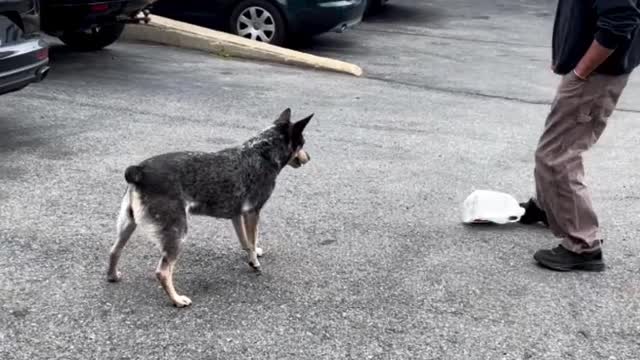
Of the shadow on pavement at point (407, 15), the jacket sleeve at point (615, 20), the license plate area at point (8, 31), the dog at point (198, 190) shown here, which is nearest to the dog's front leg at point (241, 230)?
the dog at point (198, 190)

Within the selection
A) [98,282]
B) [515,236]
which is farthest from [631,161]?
[98,282]

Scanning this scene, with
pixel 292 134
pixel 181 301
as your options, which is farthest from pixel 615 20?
pixel 181 301

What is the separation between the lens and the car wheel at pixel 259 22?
10562 mm

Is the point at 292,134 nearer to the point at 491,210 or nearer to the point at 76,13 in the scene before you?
the point at 491,210

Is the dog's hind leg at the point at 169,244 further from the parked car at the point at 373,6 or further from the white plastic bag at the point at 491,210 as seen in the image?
the parked car at the point at 373,6

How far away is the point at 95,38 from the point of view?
976cm

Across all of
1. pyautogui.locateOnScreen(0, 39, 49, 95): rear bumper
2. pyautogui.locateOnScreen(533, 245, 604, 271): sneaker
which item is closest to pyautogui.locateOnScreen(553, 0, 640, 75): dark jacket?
pyautogui.locateOnScreen(533, 245, 604, 271): sneaker

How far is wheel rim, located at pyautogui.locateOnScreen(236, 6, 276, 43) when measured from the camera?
419 inches

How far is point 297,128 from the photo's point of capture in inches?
158

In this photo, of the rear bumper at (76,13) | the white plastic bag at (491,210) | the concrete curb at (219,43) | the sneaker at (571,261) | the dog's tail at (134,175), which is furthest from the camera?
the concrete curb at (219,43)

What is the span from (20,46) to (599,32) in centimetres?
407

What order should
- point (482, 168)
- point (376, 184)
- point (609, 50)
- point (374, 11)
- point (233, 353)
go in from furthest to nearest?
point (374, 11), point (482, 168), point (376, 184), point (609, 50), point (233, 353)

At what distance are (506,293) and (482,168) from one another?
2250 mm

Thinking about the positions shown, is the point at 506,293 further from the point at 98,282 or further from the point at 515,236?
the point at 98,282
